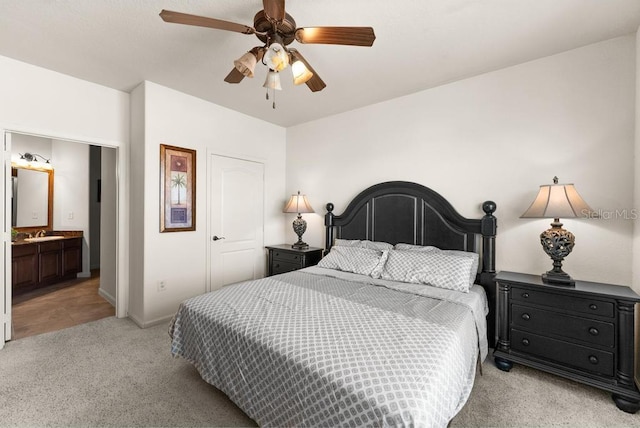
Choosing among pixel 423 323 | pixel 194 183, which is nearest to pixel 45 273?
pixel 194 183

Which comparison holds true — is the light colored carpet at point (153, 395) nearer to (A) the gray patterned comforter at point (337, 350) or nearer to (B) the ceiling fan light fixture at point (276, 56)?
(A) the gray patterned comforter at point (337, 350)

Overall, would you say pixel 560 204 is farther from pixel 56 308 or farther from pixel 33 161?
pixel 33 161

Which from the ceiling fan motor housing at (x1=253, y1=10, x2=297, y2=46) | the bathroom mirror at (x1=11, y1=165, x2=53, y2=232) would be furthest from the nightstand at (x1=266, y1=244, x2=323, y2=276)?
the bathroom mirror at (x1=11, y1=165, x2=53, y2=232)

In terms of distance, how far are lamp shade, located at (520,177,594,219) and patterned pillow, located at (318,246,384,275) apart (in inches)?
52.9

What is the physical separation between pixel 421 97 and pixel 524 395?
2823 millimetres

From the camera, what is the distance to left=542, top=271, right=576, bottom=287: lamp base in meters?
2.10

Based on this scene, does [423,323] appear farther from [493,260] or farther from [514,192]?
[514,192]

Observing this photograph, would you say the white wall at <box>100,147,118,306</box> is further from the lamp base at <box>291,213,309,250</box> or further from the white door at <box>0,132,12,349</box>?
the lamp base at <box>291,213,309,250</box>

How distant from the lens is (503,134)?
2678 millimetres

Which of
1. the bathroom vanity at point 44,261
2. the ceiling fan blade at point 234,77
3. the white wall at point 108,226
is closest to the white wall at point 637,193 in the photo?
the ceiling fan blade at point 234,77

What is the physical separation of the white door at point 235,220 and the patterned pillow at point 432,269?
6.98 ft

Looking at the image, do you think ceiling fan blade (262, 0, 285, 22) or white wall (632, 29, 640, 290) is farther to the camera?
white wall (632, 29, 640, 290)

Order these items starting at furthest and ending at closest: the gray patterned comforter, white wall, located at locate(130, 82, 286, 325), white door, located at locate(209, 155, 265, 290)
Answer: white door, located at locate(209, 155, 265, 290) < white wall, located at locate(130, 82, 286, 325) < the gray patterned comforter

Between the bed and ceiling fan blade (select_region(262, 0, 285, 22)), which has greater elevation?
ceiling fan blade (select_region(262, 0, 285, 22))
